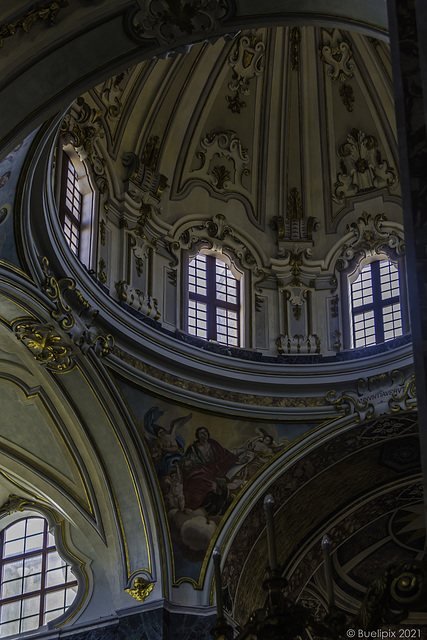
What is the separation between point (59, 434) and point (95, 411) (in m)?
0.79

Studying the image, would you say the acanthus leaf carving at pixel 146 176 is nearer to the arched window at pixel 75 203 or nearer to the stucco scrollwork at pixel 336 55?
the arched window at pixel 75 203

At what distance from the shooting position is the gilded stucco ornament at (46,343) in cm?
1440

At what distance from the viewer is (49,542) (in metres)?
17.2

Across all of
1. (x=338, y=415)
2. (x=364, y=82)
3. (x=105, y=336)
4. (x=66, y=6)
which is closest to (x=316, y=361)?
(x=338, y=415)

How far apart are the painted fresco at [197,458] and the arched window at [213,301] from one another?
1.75 meters

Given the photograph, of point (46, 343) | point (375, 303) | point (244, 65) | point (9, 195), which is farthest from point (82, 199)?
point (375, 303)

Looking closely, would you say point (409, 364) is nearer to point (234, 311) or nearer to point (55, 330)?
point (234, 311)

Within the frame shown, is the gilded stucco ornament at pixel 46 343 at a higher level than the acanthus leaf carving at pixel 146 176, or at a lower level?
lower

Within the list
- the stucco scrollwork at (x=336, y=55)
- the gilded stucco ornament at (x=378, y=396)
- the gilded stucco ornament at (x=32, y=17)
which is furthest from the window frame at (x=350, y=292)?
the gilded stucco ornament at (x=32, y=17)

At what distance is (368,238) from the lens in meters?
18.4

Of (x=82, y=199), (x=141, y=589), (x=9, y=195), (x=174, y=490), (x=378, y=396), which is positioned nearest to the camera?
(x=9, y=195)

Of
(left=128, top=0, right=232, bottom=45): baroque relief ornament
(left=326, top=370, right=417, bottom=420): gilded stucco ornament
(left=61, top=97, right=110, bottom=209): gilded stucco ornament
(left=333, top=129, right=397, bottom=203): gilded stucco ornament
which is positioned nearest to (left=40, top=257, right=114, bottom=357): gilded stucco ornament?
(left=61, top=97, right=110, bottom=209): gilded stucco ornament

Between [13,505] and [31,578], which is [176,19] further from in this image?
[31,578]

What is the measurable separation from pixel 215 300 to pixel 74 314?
3.81 meters
